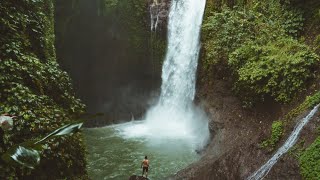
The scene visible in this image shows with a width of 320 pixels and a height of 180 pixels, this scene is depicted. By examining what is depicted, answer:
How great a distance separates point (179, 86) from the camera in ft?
53.3

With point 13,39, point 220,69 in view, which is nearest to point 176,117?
point 220,69

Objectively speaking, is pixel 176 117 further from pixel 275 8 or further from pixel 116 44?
pixel 275 8

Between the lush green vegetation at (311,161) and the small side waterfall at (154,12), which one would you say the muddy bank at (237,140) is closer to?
the lush green vegetation at (311,161)

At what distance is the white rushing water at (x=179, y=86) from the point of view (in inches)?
587

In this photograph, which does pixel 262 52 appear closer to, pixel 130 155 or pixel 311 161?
pixel 311 161

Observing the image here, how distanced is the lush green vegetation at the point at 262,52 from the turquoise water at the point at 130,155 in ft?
10.8

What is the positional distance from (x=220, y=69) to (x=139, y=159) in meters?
4.73

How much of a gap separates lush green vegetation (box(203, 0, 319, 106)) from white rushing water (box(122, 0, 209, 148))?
233 centimetres

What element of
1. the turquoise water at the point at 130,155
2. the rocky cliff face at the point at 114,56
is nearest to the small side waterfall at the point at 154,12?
the rocky cliff face at the point at 114,56

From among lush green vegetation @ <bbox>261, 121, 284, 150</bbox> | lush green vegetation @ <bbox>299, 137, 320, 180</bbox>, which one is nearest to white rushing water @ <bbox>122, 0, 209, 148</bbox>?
lush green vegetation @ <bbox>261, 121, 284, 150</bbox>

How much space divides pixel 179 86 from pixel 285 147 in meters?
9.00

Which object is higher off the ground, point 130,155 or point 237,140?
point 237,140

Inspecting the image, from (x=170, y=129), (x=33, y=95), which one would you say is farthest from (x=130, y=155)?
(x=33, y=95)

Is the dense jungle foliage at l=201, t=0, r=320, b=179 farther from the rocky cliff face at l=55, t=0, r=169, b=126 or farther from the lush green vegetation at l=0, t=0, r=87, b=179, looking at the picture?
the rocky cliff face at l=55, t=0, r=169, b=126
